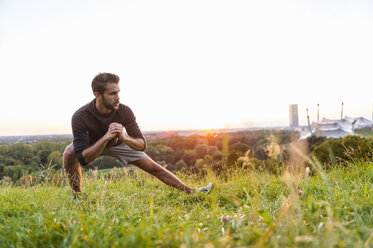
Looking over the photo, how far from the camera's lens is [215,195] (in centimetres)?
370

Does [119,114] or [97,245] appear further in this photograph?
[119,114]

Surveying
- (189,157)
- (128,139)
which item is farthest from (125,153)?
(189,157)

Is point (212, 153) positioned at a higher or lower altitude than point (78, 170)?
lower

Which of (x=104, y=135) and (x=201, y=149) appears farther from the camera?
(x=201, y=149)

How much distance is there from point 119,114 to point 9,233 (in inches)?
88.9

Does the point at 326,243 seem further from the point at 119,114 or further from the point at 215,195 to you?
the point at 119,114

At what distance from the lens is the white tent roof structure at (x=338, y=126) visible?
46.1 m

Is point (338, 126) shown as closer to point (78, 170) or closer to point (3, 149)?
point (3, 149)

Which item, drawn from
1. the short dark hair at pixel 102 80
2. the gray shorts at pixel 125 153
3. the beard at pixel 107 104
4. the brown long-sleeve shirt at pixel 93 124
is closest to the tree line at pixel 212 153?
the brown long-sleeve shirt at pixel 93 124

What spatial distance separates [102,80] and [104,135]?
78 cm

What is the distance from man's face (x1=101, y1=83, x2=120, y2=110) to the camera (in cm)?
367

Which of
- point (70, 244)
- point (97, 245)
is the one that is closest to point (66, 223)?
point (70, 244)

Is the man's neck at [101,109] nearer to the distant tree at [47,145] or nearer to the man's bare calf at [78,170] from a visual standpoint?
the man's bare calf at [78,170]

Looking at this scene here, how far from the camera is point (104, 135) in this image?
351 cm
